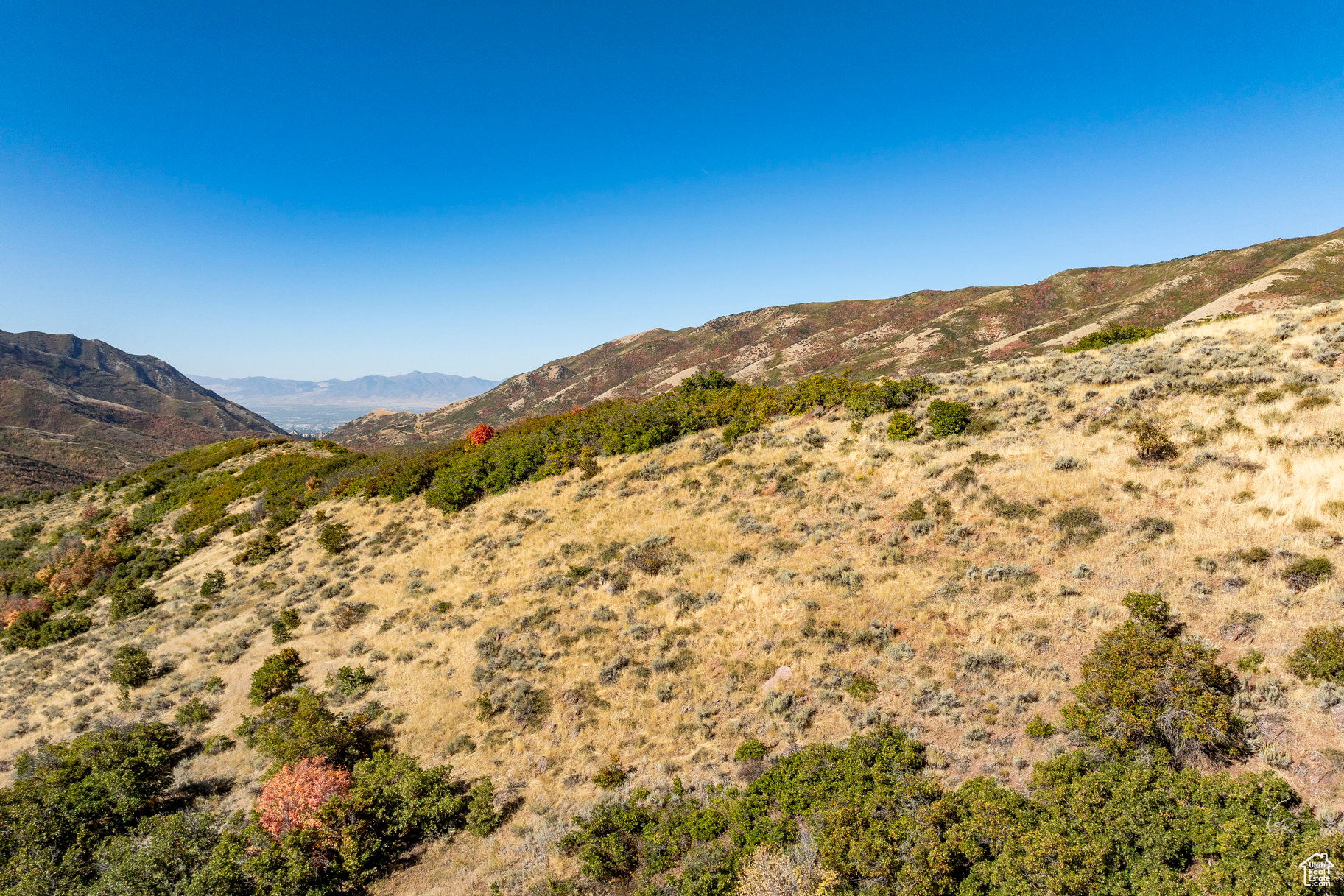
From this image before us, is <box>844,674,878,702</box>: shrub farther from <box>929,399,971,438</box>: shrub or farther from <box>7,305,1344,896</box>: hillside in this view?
<box>929,399,971,438</box>: shrub

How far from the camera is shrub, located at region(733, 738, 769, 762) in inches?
472

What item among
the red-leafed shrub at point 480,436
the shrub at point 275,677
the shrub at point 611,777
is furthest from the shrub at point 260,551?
the shrub at point 611,777

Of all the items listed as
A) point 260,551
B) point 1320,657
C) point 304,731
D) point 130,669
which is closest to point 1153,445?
point 1320,657

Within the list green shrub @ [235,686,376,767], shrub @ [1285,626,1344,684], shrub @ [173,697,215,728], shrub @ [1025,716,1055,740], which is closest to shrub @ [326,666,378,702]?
green shrub @ [235,686,376,767]

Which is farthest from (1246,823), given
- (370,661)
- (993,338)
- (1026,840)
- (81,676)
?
(993,338)

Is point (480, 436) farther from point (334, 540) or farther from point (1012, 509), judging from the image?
point (1012, 509)

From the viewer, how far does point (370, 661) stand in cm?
1997

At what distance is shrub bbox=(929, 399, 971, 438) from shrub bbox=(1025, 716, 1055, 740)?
16.7 m

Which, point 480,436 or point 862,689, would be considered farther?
point 480,436

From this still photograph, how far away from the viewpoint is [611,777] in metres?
12.5

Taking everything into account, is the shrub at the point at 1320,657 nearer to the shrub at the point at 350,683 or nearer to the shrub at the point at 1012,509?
the shrub at the point at 1012,509

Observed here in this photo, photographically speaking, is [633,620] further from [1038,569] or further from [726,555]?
[1038,569]

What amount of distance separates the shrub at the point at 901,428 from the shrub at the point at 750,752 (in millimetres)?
18418

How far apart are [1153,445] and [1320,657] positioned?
10794mm
